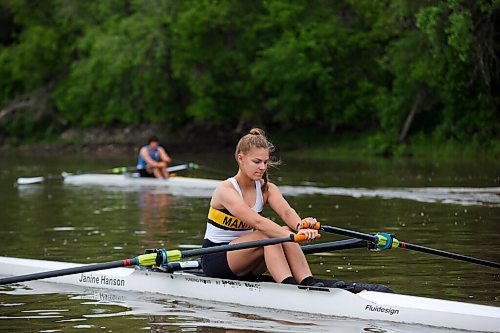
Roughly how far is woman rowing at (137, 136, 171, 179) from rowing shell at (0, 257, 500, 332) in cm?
1542

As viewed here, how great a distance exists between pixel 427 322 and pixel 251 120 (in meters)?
43.7

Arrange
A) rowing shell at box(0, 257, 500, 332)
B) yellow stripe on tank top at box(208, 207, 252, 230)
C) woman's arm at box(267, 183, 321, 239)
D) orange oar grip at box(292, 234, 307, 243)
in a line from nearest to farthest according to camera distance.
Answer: rowing shell at box(0, 257, 500, 332) < orange oar grip at box(292, 234, 307, 243) < woman's arm at box(267, 183, 321, 239) < yellow stripe on tank top at box(208, 207, 252, 230)

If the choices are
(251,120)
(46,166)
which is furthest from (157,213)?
(251,120)

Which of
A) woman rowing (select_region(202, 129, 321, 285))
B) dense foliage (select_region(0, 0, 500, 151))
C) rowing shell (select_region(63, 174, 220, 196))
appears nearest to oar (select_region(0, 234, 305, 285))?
woman rowing (select_region(202, 129, 321, 285))

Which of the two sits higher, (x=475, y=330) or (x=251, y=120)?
(x=251, y=120)

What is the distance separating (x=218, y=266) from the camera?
10445mm

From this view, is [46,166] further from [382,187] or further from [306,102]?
[382,187]

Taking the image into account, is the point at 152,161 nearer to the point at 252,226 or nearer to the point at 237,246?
the point at 252,226

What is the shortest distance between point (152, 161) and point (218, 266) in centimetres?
1701

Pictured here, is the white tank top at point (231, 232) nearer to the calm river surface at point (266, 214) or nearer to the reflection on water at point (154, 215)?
the calm river surface at point (266, 214)

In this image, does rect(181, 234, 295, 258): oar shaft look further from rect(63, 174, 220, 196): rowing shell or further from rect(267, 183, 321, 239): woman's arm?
rect(63, 174, 220, 196): rowing shell

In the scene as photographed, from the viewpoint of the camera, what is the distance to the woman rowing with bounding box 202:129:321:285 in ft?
32.9

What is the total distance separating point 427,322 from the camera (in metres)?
9.11

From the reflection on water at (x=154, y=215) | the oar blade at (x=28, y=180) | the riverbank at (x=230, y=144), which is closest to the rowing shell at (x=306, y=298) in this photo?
the reflection on water at (x=154, y=215)
